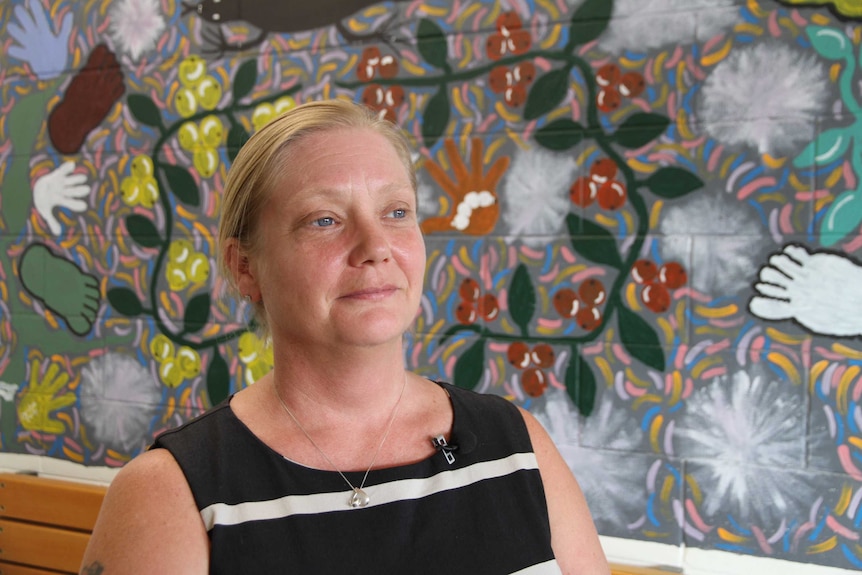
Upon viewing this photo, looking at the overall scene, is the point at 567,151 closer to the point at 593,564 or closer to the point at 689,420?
the point at 689,420

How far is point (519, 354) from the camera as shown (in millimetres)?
2238

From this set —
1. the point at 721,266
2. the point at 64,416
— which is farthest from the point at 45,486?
the point at 721,266

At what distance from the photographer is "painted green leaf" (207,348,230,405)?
265 cm

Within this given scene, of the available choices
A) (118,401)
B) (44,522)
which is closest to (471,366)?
(118,401)

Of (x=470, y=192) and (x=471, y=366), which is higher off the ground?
(x=470, y=192)

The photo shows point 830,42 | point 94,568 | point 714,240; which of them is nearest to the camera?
point 94,568

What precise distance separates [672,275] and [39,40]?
2.43 metres

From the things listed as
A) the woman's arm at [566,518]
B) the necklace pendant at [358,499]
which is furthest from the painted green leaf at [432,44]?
the necklace pendant at [358,499]

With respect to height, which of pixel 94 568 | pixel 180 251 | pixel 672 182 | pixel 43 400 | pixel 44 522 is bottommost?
pixel 44 522

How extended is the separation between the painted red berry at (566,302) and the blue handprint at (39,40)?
2.03 meters

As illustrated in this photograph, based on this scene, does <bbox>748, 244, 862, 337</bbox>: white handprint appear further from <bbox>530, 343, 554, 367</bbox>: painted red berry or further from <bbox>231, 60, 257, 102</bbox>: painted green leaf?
<bbox>231, 60, 257, 102</bbox>: painted green leaf

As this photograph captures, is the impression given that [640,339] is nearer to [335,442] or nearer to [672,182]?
[672,182]

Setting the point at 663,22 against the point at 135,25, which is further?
the point at 135,25

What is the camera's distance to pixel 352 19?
7.96 feet
